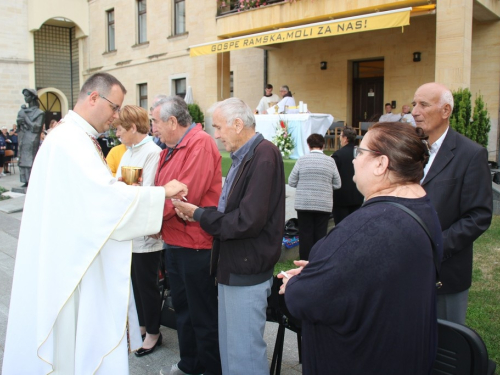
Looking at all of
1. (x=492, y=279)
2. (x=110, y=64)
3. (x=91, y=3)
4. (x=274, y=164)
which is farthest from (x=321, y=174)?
(x=91, y=3)

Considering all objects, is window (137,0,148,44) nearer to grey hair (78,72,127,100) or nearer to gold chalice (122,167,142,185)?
gold chalice (122,167,142,185)

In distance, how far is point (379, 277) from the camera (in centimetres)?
155

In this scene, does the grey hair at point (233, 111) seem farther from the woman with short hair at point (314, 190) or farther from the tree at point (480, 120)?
the tree at point (480, 120)

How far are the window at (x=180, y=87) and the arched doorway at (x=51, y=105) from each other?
10178 millimetres

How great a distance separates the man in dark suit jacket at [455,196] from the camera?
2.53m

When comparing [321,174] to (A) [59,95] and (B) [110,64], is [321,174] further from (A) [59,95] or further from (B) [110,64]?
(A) [59,95]

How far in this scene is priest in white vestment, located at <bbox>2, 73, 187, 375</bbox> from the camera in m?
2.45

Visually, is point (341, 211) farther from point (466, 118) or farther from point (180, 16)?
point (180, 16)

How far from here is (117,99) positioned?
280cm

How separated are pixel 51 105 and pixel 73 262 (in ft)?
94.4

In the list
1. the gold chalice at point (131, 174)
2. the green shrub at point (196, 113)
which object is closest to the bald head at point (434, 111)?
the gold chalice at point (131, 174)

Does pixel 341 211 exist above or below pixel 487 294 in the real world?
above

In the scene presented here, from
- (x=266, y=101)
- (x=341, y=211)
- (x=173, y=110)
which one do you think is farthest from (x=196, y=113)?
(x=173, y=110)

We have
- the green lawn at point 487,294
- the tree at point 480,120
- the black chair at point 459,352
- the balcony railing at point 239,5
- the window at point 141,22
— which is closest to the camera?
the black chair at point 459,352
